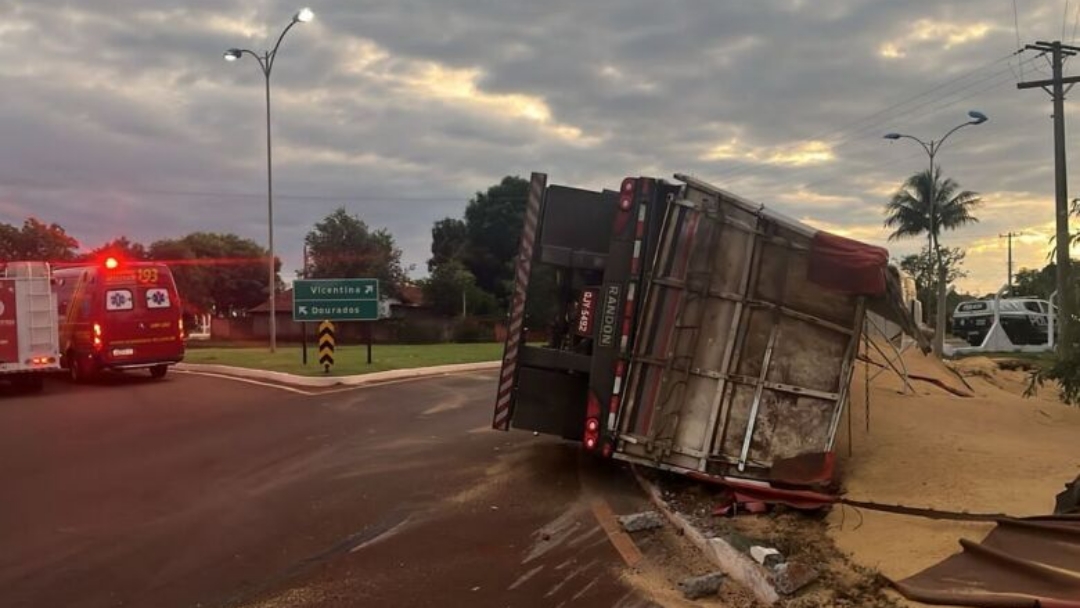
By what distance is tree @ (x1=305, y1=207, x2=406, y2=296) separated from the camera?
5722cm

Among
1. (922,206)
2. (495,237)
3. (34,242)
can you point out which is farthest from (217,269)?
(922,206)

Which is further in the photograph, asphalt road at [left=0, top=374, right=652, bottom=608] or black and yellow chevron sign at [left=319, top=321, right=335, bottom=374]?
black and yellow chevron sign at [left=319, top=321, right=335, bottom=374]

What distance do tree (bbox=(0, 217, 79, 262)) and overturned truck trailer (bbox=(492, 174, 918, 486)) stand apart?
57418mm

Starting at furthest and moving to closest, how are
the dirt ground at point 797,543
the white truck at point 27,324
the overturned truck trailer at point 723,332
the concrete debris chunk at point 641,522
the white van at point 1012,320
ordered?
1. the white van at point 1012,320
2. the white truck at point 27,324
3. the overturned truck trailer at point 723,332
4. the concrete debris chunk at point 641,522
5. the dirt ground at point 797,543

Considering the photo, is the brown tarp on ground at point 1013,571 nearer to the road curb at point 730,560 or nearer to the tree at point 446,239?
the road curb at point 730,560

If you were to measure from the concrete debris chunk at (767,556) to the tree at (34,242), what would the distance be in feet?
196

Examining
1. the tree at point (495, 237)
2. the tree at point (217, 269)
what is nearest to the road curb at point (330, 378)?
the tree at point (495, 237)

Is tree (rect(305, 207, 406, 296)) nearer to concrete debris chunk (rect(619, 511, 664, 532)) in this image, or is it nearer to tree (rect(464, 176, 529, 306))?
tree (rect(464, 176, 529, 306))

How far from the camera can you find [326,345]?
19.1 meters

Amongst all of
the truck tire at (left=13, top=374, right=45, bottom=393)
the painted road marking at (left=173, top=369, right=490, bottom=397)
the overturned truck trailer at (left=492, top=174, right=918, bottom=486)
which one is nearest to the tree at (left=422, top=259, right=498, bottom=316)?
the painted road marking at (left=173, top=369, right=490, bottom=397)

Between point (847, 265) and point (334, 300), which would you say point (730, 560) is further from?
point (334, 300)

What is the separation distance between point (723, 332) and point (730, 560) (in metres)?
2.55

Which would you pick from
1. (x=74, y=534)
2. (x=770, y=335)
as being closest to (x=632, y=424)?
(x=770, y=335)

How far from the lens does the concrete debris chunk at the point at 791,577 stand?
198 inches
